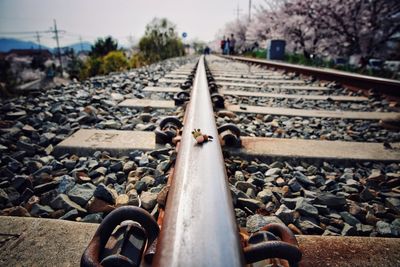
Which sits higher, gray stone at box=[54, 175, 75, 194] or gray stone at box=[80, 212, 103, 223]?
gray stone at box=[54, 175, 75, 194]

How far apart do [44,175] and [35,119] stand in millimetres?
1159

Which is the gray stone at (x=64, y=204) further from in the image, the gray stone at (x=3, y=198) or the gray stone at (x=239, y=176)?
the gray stone at (x=239, y=176)

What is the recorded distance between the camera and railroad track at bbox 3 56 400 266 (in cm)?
70

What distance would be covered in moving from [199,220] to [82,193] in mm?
831

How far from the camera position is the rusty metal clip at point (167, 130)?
1837 millimetres

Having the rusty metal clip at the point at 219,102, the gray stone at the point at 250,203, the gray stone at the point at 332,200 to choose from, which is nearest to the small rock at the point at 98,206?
the gray stone at the point at 250,203

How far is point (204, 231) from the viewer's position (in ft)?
2.17

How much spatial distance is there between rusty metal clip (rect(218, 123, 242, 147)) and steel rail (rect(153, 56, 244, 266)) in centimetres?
66

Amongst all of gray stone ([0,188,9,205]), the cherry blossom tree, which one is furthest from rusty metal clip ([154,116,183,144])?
the cherry blossom tree

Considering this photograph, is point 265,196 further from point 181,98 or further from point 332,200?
point 181,98

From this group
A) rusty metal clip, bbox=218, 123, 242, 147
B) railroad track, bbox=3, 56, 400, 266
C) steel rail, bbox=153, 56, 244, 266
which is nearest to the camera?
steel rail, bbox=153, 56, 244, 266

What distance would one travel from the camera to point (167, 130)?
1.88 m

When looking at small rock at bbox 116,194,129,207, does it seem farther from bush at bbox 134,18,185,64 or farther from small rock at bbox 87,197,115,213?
bush at bbox 134,18,185,64

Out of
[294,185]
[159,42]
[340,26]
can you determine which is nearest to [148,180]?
[294,185]
